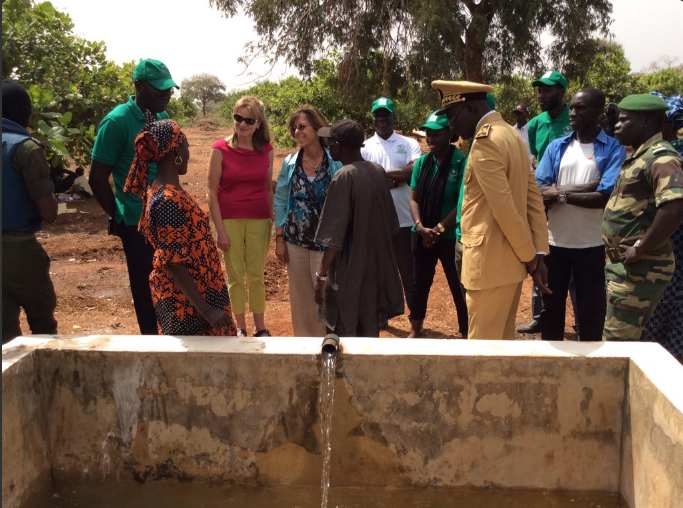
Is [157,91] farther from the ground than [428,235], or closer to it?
farther from the ground

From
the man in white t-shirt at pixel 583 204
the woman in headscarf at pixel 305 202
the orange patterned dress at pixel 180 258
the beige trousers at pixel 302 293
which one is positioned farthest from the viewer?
the beige trousers at pixel 302 293

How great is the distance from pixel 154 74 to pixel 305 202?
1181mm

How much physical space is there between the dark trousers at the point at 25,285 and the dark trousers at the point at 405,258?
91.0 inches

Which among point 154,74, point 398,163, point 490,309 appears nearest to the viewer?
point 490,309

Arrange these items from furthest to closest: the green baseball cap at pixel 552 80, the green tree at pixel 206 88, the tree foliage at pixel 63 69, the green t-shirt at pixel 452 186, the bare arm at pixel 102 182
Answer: the green tree at pixel 206 88 < the tree foliage at pixel 63 69 < the green baseball cap at pixel 552 80 < the green t-shirt at pixel 452 186 < the bare arm at pixel 102 182

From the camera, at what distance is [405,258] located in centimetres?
496

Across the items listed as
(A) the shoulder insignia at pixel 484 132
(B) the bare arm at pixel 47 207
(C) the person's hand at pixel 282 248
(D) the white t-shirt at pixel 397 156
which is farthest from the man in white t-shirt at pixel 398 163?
(B) the bare arm at pixel 47 207

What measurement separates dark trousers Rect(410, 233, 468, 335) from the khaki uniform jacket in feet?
4.01

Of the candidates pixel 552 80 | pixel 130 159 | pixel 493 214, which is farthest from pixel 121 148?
pixel 552 80

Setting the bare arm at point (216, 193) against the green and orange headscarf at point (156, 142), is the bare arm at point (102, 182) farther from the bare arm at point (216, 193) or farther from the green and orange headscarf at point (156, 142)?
the green and orange headscarf at point (156, 142)

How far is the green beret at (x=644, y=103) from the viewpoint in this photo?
3.37 m

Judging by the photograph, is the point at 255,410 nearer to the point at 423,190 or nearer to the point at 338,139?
the point at 338,139

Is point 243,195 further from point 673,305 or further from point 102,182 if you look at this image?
point 673,305

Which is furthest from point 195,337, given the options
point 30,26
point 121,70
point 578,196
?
point 121,70
